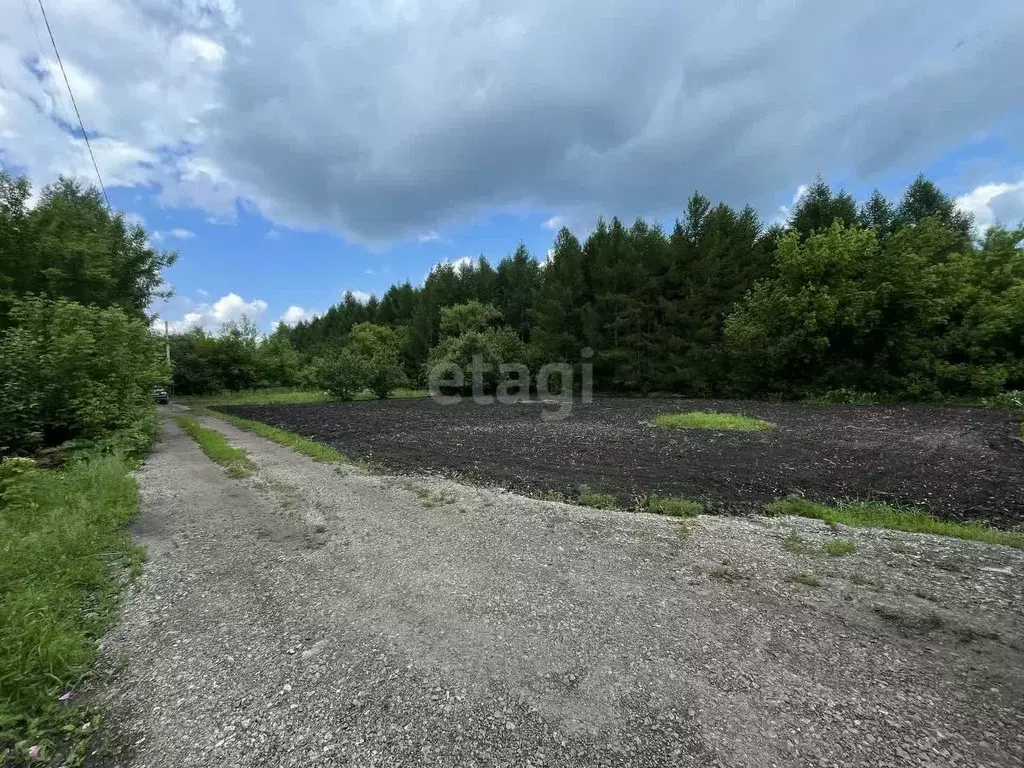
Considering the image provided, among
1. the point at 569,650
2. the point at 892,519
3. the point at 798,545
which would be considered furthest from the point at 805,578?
the point at 892,519

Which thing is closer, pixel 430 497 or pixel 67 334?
pixel 430 497

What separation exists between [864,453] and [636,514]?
5518 millimetres

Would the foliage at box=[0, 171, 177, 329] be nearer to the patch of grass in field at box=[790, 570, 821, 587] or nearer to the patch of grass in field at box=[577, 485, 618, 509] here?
the patch of grass in field at box=[577, 485, 618, 509]

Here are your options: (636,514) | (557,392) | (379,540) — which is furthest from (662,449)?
(557,392)

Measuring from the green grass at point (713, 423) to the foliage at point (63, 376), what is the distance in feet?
43.8

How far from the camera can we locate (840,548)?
3820 mm

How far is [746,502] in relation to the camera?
531cm

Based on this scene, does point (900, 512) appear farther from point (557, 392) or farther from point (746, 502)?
point (557, 392)

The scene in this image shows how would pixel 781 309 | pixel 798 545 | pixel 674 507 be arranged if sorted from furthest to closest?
1. pixel 781 309
2. pixel 674 507
3. pixel 798 545

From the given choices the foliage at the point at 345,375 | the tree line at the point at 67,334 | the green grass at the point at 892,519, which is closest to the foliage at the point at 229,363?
the foliage at the point at 345,375

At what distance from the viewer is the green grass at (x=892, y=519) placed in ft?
13.4

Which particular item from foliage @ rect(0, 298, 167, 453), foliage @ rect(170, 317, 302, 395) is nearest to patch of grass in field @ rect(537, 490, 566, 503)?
foliage @ rect(0, 298, 167, 453)

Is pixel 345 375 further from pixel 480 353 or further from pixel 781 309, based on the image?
pixel 781 309

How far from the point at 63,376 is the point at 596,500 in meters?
11.3
